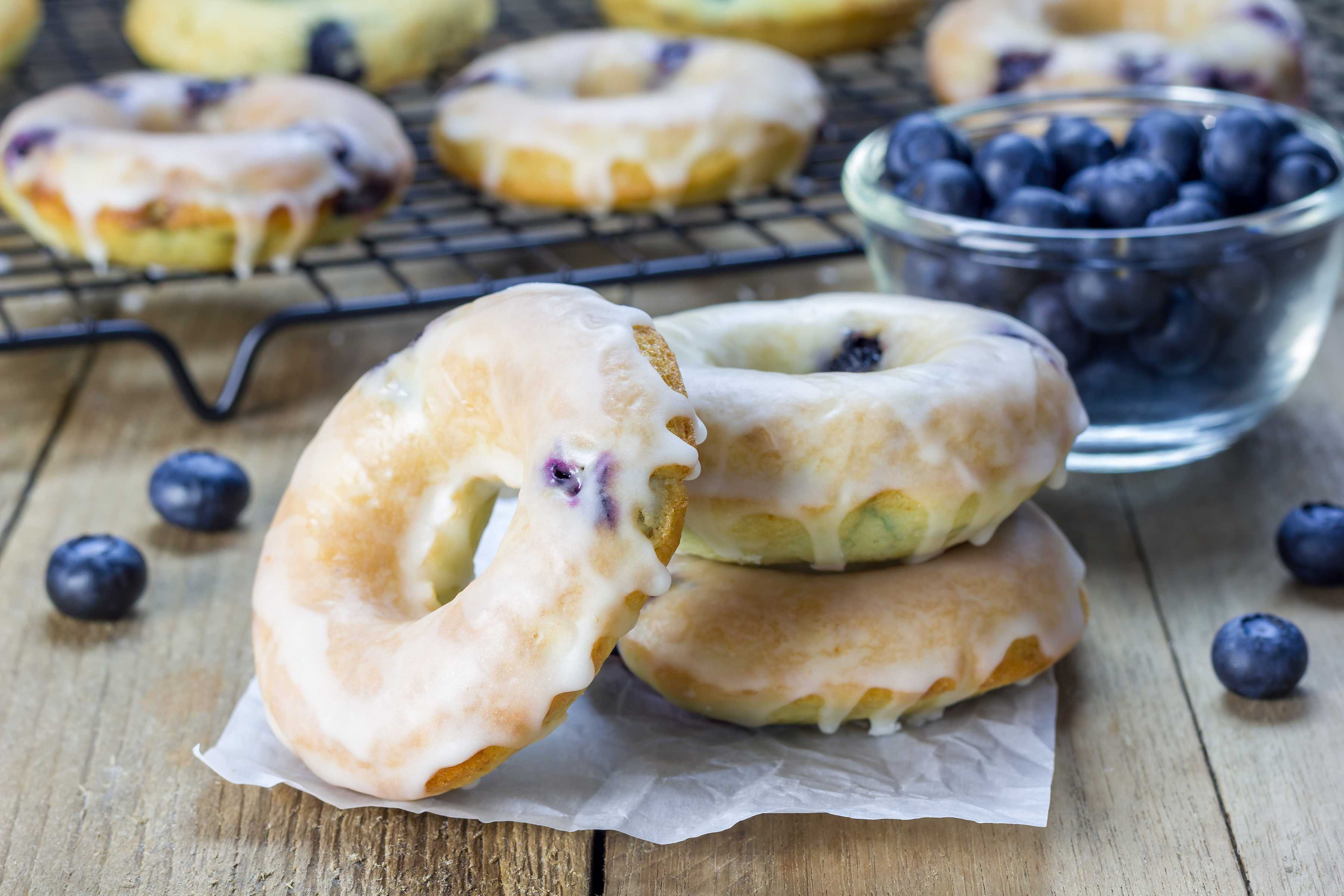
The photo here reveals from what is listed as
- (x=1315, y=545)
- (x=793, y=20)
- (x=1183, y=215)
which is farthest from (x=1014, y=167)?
(x=793, y=20)

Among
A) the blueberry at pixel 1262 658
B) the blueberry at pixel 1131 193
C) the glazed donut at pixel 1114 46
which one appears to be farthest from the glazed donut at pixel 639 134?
the blueberry at pixel 1262 658

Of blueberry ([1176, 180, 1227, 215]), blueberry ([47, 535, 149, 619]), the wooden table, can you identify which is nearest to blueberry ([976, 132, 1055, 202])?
blueberry ([1176, 180, 1227, 215])

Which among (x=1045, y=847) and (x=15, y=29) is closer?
(x=1045, y=847)

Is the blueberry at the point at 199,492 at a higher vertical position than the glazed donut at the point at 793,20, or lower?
higher

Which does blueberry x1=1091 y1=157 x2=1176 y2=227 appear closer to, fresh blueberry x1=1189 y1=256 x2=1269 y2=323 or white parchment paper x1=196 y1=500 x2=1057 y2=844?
fresh blueberry x1=1189 y1=256 x2=1269 y2=323

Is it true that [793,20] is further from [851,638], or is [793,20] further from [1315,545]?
[851,638]

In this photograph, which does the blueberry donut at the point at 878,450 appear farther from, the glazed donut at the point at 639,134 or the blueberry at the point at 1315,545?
the glazed donut at the point at 639,134

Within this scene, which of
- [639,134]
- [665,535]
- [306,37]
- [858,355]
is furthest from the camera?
[306,37]
